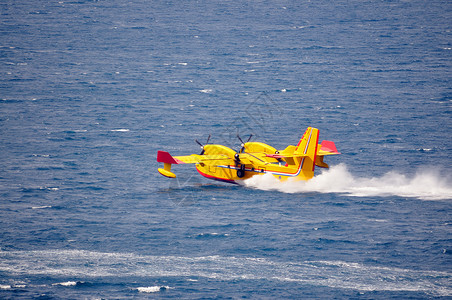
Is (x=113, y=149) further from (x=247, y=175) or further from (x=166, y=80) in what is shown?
(x=166, y=80)

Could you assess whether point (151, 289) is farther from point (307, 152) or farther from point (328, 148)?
point (328, 148)

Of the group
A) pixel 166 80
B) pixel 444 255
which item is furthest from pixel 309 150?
pixel 166 80

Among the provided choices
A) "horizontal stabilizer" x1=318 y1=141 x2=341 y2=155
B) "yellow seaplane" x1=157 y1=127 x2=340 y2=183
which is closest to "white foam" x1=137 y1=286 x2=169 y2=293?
"yellow seaplane" x1=157 y1=127 x2=340 y2=183

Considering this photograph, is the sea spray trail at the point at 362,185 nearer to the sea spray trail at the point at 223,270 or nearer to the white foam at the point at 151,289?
the sea spray trail at the point at 223,270

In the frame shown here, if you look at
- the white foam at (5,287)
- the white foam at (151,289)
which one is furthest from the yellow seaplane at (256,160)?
the white foam at (5,287)

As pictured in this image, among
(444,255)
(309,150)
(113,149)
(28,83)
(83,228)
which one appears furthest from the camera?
(28,83)
